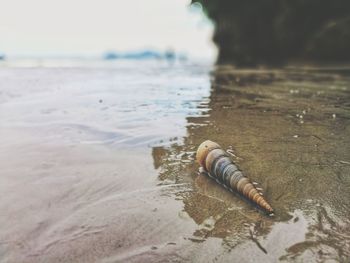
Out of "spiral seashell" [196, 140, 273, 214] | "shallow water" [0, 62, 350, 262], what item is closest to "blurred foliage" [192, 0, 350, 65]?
"shallow water" [0, 62, 350, 262]

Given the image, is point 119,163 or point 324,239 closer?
point 324,239

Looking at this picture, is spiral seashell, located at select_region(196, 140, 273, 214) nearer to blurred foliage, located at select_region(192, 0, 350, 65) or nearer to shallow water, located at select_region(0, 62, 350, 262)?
shallow water, located at select_region(0, 62, 350, 262)

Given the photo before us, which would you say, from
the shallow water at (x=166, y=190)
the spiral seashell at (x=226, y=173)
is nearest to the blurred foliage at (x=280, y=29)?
the shallow water at (x=166, y=190)

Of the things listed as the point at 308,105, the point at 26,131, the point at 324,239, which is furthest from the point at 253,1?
the point at 324,239

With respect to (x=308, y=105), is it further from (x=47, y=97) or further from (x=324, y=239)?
(x=47, y=97)

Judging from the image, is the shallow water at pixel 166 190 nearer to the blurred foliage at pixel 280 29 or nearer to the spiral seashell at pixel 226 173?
the spiral seashell at pixel 226 173

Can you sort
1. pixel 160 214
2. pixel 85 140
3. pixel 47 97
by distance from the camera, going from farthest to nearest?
pixel 47 97 → pixel 85 140 → pixel 160 214

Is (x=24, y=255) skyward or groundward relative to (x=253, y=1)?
groundward
